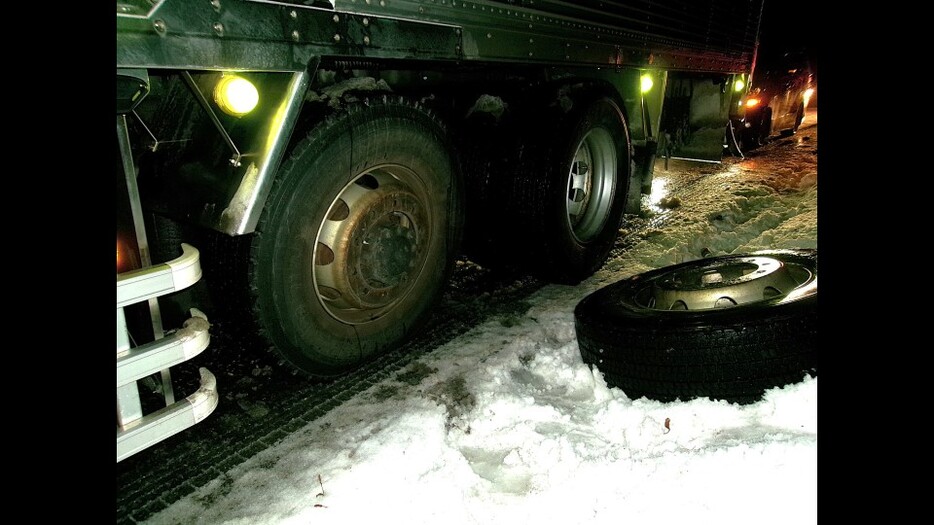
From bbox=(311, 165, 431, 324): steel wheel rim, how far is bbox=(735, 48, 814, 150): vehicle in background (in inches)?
287

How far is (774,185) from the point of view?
665 cm

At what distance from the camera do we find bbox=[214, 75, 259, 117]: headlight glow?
2027mm

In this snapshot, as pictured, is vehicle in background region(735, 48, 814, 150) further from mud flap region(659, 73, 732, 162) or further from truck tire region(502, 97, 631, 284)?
truck tire region(502, 97, 631, 284)

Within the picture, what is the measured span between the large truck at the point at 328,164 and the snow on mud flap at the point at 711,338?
0.99 metres

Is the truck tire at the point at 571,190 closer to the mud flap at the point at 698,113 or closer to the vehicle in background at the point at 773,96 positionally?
the mud flap at the point at 698,113

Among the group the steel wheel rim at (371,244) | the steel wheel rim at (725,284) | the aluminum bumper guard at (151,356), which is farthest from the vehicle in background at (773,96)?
the aluminum bumper guard at (151,356)

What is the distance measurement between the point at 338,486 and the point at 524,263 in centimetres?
210

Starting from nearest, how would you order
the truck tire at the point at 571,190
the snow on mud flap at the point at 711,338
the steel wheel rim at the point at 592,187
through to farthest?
1. the snow on mud flap at the point at 711,338
2. the truck tire at the point at 571,190
3. the steel wheel rim at the point at 592,187

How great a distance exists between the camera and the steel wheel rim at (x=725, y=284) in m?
2.61

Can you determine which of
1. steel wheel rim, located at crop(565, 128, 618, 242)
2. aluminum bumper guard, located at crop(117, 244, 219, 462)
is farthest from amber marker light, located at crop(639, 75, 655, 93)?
aluminum bumper guard, located at crop(117, 244, 219, 462)

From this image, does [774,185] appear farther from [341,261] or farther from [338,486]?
[338,486]

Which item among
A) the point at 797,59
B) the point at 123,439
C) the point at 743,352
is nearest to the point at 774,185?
the point at 797,59
